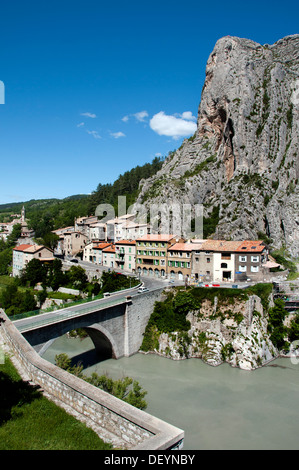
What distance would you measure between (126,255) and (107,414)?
46480 mm

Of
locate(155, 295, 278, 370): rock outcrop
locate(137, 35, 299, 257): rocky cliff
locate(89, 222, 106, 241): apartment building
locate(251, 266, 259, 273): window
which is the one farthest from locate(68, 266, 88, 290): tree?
locate(137, 35, 299, 257): rocky cliff

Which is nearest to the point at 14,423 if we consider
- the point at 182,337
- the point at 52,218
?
the point at 182,337

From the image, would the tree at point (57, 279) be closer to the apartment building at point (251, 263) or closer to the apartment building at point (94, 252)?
the apartment building at point (94, 252)

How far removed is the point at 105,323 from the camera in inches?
1194

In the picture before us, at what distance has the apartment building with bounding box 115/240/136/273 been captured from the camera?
174 ft

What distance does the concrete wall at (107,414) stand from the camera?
6.52 metres

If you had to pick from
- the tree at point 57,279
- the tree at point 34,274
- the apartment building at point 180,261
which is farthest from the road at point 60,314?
the tree at point 34,274

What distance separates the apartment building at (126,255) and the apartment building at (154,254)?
2.04m

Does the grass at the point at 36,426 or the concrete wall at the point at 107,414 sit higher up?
the concrete wall at the point at 107,414

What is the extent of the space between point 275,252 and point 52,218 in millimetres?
83099

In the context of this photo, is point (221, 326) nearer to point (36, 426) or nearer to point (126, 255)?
point (126, 255)

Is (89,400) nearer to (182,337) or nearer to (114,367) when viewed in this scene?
(114,367)

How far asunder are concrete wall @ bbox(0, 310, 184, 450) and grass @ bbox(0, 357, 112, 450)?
30 centimetres
